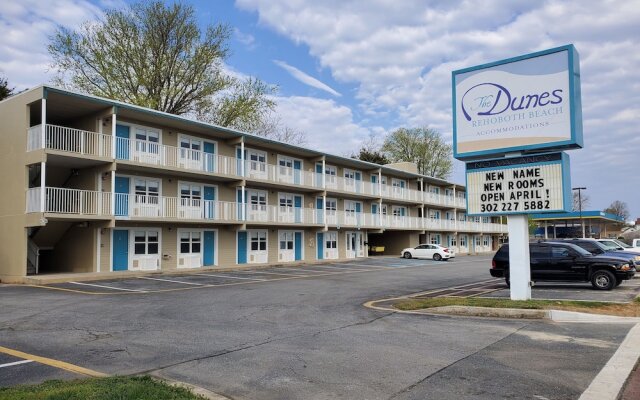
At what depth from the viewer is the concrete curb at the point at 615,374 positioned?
5840 millimetres

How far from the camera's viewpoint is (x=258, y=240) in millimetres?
33375

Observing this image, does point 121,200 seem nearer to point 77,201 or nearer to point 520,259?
point 77,201

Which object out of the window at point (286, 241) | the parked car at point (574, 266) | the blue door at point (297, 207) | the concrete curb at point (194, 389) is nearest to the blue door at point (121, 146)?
the blue door at point (297, 207)

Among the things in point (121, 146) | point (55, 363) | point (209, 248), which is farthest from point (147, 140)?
point (55, 363)

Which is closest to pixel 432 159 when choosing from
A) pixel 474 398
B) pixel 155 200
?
pixel 155 200

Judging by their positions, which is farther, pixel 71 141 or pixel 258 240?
pixel 258 240

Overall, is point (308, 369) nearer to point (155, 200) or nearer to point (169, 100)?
point (155, 200)

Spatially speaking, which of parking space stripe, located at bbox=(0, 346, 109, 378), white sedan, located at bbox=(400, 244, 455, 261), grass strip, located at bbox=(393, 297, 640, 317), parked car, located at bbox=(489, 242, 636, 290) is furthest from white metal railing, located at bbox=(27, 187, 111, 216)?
white sedan, located at bbox=(400, 244, 455, 261)

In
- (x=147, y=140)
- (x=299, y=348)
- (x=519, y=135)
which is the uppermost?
(x=147, y=140)

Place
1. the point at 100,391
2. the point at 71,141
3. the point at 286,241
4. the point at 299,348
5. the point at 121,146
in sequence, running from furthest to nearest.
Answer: the point at 286,241
the point at 121,146
the point at 71,141
the point at 299,348
the point at 100,391

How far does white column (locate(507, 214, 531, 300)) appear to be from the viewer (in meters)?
13.6

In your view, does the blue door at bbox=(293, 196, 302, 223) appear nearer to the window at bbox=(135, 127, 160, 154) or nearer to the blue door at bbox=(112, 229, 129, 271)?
the window at bbox=(135, 127, 160, 154)

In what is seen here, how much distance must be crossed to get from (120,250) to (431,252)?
27220 mm

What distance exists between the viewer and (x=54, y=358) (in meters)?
7.67
